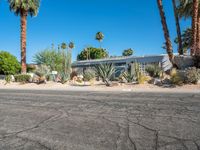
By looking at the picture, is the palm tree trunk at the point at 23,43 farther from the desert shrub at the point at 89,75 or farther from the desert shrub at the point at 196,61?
the desert shrub at the point at 196,61

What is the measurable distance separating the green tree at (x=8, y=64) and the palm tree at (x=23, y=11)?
38.7 feet

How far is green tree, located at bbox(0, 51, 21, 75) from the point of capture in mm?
44938

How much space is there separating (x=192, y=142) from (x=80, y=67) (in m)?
43.7

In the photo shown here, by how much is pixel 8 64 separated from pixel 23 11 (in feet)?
43.6

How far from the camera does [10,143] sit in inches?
201

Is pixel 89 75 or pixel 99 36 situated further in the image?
pixel 99 36

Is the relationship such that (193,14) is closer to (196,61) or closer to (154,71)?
(196,61)

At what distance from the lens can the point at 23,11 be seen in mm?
35406

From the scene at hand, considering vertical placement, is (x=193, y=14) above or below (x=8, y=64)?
above

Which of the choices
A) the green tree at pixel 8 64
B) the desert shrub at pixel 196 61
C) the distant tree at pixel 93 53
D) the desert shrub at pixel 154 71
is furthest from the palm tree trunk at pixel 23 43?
the distant tree at pixel 93 53

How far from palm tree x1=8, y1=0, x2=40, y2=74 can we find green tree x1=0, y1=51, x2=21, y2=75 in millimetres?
11783

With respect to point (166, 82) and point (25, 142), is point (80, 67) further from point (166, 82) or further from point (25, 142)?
point (25, 142)

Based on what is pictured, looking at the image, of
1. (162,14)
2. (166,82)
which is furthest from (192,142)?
(162,14)

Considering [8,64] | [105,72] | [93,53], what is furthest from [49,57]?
[93,53]
